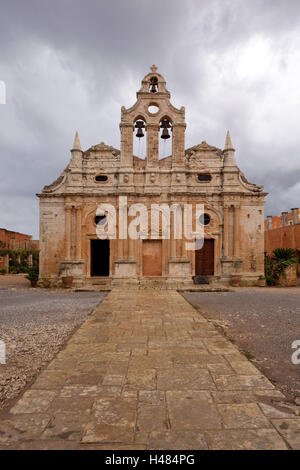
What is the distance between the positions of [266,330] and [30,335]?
16.6 feet

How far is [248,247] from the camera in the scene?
1759cm

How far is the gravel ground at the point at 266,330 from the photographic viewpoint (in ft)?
13.7

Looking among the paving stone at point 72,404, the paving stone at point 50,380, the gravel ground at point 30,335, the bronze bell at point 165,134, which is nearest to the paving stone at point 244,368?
the paving stone at point 72,404

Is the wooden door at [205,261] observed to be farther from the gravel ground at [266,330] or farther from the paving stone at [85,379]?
the paving stone at [85,379]

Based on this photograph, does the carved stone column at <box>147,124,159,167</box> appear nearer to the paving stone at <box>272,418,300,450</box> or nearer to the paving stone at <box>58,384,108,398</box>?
the paving stone at <box>58,384,108,398</box>

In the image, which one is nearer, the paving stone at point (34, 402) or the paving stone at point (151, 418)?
the paving stone at point (151, 418)

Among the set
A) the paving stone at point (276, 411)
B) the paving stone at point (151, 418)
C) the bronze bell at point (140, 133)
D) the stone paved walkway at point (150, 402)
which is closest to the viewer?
the stone paved walkway at point (150, 402)

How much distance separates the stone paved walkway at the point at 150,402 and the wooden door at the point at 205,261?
12220 millimetres

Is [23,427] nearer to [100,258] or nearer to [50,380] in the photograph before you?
[50,380]

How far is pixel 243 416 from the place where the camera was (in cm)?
283

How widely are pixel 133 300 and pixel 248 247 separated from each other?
9702 mm

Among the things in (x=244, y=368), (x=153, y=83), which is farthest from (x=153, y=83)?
(x=244, y=368)

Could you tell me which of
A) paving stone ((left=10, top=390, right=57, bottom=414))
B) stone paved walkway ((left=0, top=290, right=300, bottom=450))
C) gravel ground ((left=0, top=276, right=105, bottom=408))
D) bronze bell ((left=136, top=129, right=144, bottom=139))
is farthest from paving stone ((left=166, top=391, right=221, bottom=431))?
bronze bell ((left=136, top=129, right=144, bottom=139))

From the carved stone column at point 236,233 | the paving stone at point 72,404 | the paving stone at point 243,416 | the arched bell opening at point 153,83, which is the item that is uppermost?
the arched bell opening at point 153,83
